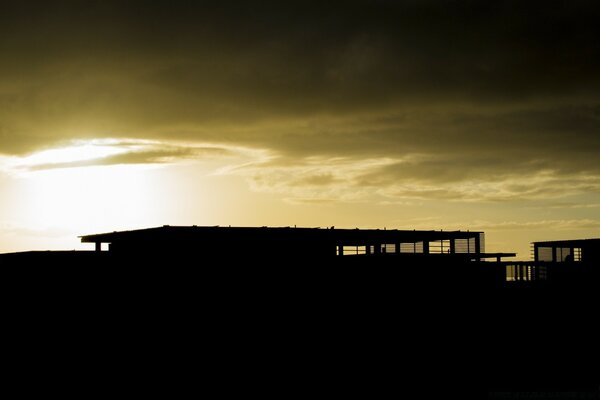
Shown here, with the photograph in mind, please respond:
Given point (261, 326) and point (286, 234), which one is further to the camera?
point (286, 234)

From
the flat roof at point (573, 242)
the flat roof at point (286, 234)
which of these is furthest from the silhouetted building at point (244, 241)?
the flat roof at point (573, 242)

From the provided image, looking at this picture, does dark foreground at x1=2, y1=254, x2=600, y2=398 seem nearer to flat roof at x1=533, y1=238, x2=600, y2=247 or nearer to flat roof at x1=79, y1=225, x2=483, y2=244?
flat roof at x1=79, y1=225, x2=483, y2=244

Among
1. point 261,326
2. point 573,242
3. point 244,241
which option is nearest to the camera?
point 261,326

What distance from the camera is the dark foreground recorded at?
30359 millimetres

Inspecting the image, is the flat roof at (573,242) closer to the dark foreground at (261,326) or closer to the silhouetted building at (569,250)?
the silhouetted building at (569,250)

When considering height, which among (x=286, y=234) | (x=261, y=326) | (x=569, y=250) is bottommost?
(x=261, y=326)

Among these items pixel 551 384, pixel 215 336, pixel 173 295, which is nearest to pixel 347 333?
pixel 215 336

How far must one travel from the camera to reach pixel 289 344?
1252 inches

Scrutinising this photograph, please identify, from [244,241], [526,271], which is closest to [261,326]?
[244,241]

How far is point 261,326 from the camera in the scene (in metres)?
32.1

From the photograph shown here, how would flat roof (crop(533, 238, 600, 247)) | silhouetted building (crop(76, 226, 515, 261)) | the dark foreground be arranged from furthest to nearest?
1. flat roof (crop(533, 238, 600, 247))
2. silhouetted building (crop(76, 226, 515, 261))
3. the dark foreground

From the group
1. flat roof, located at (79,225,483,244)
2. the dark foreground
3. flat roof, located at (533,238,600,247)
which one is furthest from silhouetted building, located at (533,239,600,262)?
the dark foreground

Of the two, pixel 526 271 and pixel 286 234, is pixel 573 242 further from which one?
pixel 286 234

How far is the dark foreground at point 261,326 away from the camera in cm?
3036
